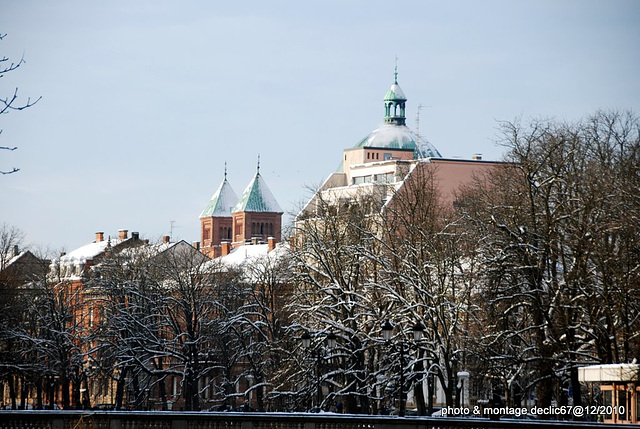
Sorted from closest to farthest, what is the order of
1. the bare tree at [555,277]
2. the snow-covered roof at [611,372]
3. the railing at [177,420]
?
1. the railing at [177,420]
2. the snow-covered roof at [611,372]
3. the bare tree at [555,277]

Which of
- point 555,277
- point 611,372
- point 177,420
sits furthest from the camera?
point 555,277

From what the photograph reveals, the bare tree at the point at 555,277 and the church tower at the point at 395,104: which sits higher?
the church tower at the point at 395,104

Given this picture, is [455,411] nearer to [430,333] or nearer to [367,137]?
[430,333]

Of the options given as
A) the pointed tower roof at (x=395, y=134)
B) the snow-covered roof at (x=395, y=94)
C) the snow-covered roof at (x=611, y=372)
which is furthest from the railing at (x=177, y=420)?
the snow-covered roof at (x=395, y=94)

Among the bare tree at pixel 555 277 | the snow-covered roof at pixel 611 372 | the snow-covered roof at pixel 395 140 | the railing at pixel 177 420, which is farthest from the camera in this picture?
the snow-covered roof at pixel 395 140

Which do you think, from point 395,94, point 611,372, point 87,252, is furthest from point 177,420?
point 395,94

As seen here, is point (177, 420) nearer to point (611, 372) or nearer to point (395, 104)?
point (611, 372)

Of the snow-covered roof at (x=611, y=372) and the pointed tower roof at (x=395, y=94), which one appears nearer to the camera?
the snow-covered roof at (x=611, y=372)

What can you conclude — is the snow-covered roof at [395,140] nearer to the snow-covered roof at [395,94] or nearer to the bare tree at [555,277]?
the snow-covered roof at [395,94]

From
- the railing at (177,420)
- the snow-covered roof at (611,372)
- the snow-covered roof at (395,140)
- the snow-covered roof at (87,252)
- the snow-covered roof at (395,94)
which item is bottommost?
the railing at (177,420)

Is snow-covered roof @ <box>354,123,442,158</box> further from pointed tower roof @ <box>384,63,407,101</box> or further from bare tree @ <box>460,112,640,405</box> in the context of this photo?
bare tree @ <box>460,112,640,405</box>

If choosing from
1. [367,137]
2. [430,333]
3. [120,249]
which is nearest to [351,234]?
[430,333]

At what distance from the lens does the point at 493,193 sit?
2630 inches

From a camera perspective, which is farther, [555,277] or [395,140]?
[395,140]
